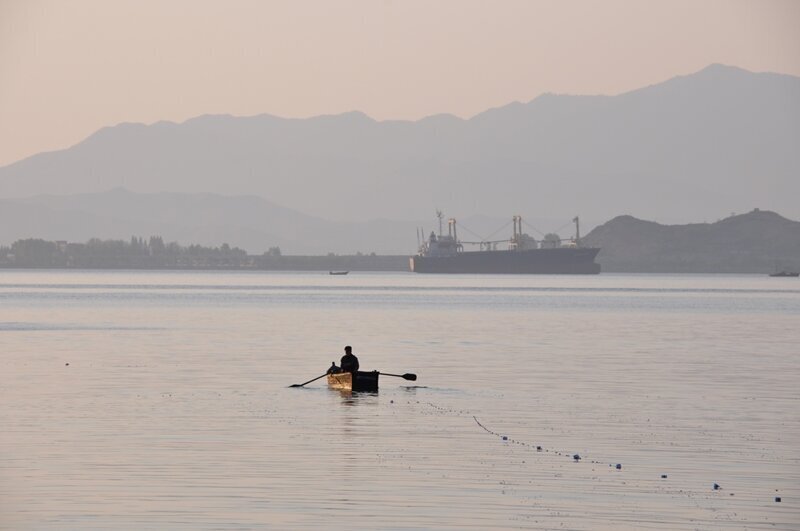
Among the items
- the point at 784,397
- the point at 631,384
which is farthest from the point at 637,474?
the point at 631,384

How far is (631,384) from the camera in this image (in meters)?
55.3

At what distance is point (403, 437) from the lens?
38.4m

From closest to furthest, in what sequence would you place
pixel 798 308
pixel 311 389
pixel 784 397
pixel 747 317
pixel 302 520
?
pixel 302 520, pixel 784 397, pixel 311 389, pixel 747 317, pixel 798 308

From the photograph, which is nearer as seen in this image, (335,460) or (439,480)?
(439,480)

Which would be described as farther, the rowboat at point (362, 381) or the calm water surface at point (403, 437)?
the rowboat at point (362, 381)

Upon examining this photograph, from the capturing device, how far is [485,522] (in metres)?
26.4

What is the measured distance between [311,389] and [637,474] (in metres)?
22.6

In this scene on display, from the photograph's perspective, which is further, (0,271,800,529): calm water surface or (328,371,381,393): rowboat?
(328,371,381,393): rowboat

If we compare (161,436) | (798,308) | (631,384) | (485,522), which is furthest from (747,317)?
(485,522)

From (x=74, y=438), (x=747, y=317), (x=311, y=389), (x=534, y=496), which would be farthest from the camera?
(x=747, y=317)

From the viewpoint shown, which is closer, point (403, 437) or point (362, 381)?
point (403, 437)

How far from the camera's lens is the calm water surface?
27422 mm

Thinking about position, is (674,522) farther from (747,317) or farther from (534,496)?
(747,317)

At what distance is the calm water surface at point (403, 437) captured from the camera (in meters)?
27.4
